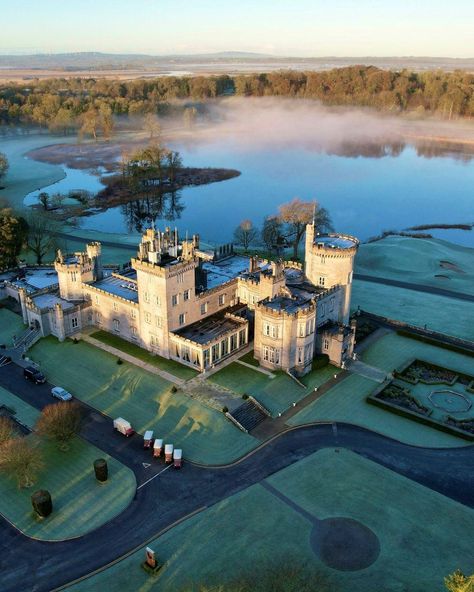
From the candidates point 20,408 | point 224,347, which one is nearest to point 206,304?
point 224,347

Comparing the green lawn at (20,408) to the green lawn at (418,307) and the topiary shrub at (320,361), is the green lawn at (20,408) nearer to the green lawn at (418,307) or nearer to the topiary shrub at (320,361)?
the topiary shrub at (320,361)

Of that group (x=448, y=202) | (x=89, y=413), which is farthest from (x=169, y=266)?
(x=448, y=202)

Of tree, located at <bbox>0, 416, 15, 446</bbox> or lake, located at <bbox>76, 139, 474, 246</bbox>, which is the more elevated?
tree, located at <bbox>0, 416, 15, 446</bbox>

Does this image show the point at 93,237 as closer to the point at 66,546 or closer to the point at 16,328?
the point at 16,328

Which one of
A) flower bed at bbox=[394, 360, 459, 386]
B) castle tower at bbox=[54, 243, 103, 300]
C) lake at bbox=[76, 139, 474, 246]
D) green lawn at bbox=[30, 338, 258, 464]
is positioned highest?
castle tower at bbox=[54, 243, 103, 300]

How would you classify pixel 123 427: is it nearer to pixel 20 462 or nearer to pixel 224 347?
pixel 20 462

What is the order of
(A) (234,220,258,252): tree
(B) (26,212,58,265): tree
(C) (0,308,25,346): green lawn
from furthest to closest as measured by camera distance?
(A) (234,220,258,252): tree < (B) (26,212,58,265): tree < (C) (0,308,25,346): green lawn

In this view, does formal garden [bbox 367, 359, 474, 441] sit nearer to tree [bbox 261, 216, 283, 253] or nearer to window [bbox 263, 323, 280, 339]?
window [bbox 263, 323, 280, 339]

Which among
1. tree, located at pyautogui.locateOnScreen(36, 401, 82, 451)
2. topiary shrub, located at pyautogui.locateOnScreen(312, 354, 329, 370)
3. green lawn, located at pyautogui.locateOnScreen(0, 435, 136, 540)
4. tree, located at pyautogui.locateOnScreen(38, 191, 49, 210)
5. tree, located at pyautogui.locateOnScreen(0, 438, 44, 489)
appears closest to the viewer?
green lawn, located at pyautogui.locateOnScreen(0, 435, 136, 540)

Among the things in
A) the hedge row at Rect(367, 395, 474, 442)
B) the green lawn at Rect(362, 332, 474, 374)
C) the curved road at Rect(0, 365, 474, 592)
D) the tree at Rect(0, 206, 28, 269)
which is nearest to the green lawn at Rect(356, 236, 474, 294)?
the green lawn at Rect(362, 332, 474, 374)
